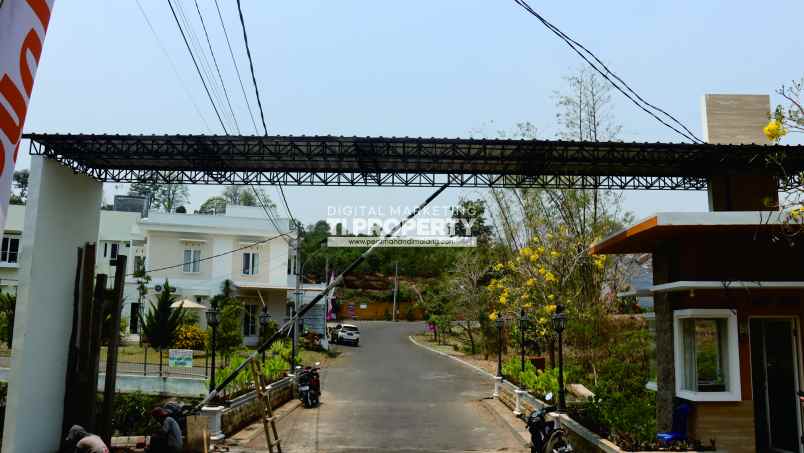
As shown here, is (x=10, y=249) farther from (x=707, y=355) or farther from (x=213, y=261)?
(x=707, y=355)

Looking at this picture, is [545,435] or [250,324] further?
[250,324]

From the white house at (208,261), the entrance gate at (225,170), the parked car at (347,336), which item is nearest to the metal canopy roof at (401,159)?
the entrance gate at (225,170)

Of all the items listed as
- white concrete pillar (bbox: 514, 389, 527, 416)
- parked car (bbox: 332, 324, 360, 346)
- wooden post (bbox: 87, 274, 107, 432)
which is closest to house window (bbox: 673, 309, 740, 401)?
white concrete pillar (bbox: 514, 389, 527, 416)

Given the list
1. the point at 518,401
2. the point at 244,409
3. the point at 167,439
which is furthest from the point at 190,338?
the point at 167,439

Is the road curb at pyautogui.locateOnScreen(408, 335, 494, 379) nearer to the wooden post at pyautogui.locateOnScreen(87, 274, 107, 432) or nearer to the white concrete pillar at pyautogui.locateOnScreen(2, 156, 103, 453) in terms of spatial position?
the wooden post at pyautogui.locateOnScreen(87, 274, 107, 432)

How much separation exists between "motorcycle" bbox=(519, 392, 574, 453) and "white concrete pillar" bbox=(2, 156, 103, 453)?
906 centimetres

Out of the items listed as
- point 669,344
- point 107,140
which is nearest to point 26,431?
point 107,140

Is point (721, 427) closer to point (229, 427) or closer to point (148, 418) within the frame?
point (229, 427)

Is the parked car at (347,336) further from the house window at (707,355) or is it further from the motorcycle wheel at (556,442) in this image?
the house window at (707,355)

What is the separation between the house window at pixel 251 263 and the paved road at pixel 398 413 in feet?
22.3

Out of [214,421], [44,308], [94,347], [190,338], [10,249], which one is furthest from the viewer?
[10,249]

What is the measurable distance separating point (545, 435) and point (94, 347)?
9.07 metres

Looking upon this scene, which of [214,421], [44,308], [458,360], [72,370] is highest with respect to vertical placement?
[44,308]

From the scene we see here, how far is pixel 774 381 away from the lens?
351 inches
